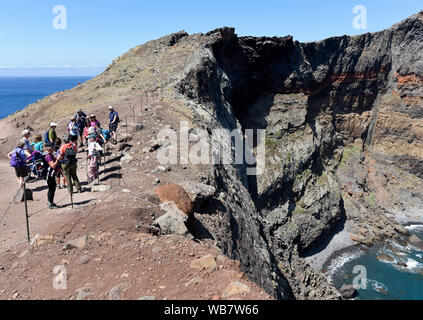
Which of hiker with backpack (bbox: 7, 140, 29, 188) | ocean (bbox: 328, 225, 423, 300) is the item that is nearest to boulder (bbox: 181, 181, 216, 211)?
hiker with backpack (bbox: 7, 140, 29, 188)

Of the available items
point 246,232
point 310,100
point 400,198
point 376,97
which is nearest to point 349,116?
point 376,97

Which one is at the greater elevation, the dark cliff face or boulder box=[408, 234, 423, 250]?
the dark cliff face

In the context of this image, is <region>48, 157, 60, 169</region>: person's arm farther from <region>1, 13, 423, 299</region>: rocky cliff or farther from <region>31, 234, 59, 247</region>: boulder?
<region>1, 13, 423, 299</region>: rocky cliff

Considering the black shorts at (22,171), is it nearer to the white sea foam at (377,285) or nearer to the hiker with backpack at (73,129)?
the hiker with backpack at (73,129)

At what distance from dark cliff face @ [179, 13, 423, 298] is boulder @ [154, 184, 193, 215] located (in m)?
22.2

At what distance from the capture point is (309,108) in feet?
179

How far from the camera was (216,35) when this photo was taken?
39.3m

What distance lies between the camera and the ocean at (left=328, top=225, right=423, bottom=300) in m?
34.5

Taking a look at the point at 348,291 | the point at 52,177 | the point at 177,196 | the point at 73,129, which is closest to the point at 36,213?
the point at 52,177

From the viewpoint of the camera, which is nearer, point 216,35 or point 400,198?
point 216,35

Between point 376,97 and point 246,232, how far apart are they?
5552 centimetres

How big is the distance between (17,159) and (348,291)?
35.8 m

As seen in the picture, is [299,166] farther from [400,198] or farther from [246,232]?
[246,232]

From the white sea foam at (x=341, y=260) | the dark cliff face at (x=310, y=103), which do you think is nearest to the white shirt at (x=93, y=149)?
the dark cliff face at (x=310, y=103)
